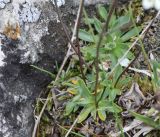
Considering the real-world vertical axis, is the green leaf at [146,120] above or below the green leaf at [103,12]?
below

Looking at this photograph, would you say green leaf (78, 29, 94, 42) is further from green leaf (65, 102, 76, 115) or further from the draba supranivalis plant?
the draba supranivalis plant

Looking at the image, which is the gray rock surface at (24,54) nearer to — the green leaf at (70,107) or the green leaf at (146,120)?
the green leaf at (70,107)

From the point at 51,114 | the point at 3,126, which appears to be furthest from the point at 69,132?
the point at 3,126

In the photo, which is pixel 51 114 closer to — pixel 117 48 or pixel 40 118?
pixel 40 118

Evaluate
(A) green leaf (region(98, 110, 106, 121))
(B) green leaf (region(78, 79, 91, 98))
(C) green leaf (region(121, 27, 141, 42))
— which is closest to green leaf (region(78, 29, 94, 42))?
Answer: (C) green leaf (region(121, 27, 141, 42))

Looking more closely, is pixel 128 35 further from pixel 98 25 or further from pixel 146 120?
pixel 146 120

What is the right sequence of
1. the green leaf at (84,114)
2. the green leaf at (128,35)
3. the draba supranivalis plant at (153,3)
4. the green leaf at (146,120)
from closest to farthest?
the draba supranivalis plant at (153,3)
the green leaf at (146,120)
the green leaf at (84,114)
the green leaf at (128,35)

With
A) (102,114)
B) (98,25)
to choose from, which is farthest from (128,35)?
(102,114)

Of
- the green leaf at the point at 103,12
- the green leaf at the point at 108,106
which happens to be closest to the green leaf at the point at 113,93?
the green leaf at the point at 108,106
